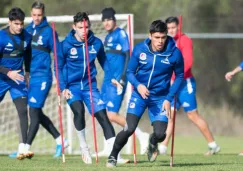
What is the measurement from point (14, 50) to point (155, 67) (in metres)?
2.80

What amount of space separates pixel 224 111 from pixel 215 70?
107 centimetres

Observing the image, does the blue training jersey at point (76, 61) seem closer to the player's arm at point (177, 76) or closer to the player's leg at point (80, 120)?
the player's leg at point (80, 120)

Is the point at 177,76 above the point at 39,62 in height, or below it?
below

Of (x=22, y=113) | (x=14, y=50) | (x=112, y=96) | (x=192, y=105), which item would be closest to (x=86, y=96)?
(x=22, y=113)

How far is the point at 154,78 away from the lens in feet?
42.7

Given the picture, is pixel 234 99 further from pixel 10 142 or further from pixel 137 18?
pixel 10 142

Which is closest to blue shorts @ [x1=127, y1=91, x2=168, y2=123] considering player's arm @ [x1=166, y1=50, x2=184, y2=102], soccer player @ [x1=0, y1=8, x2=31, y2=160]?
player's arm @ [x1=166, y1=50, x2=184, y2=102]

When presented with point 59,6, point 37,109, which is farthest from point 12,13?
point 59,6

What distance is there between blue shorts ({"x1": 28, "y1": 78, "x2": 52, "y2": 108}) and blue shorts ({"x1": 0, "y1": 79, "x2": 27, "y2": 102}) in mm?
680

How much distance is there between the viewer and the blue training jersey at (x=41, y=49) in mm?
15742

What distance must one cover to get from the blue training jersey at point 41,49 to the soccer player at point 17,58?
0.74 m

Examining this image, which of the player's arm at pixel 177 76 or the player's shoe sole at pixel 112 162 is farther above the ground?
the player's arm at pixel 177 76

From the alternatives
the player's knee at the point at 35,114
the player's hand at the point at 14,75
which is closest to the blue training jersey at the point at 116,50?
the player's knee at the point at 35,114

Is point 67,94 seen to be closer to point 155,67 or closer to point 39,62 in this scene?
point 155,67
